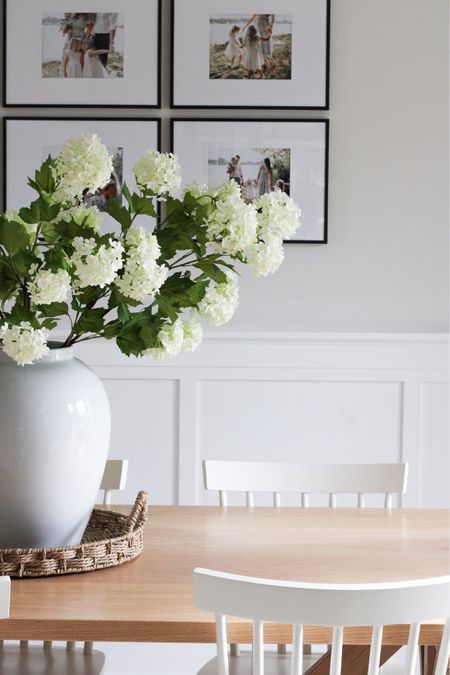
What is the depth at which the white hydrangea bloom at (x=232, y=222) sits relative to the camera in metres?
1.56

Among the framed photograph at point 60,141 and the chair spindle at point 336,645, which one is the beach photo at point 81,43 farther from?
the chair spindle at point 336,645

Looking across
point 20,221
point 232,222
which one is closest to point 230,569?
point 232,222

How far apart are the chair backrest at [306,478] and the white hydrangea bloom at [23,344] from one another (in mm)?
858

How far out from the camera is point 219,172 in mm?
3158

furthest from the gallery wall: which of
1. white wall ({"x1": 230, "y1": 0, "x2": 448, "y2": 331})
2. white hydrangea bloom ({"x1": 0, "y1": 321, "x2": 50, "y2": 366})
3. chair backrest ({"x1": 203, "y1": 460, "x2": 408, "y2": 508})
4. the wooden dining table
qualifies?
white hydrangea bloom ({"x1": 0, "y1": 321, "x2": 50, "y2": 366})

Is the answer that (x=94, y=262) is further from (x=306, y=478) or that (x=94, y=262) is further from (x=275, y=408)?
(x=275, y=408)

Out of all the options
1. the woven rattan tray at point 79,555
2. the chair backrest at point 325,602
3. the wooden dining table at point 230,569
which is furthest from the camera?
the woven rattan tray at point 79,555

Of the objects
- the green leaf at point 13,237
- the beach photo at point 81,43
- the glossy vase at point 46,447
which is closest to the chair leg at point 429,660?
the glossy vase at point 46,447

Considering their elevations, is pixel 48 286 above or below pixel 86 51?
below

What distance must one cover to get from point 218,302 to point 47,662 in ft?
2.93

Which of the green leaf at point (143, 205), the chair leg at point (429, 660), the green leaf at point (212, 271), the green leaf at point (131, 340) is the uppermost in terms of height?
the green leaf at point (143, 205)

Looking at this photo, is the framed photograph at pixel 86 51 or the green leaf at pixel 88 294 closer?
the green leaf at pixel 88 294

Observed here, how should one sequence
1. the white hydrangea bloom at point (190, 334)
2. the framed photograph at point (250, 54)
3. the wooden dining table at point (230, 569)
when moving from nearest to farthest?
1. the wooden dining table at point (230, 569)
2. the white hydrangea bloom at point (190, 334)
3. the framed photograph at point (250, 54)

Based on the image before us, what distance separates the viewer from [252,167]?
10.4 ft
